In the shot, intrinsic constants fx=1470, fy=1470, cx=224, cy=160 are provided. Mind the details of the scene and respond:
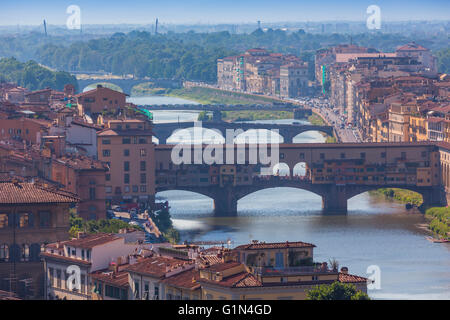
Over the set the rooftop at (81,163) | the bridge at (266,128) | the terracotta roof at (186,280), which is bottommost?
the bridge at (266,128)

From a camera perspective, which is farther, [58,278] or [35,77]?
[35,77]

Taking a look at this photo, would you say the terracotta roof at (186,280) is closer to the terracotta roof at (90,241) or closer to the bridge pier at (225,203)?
the terracotta roof at (90,241)

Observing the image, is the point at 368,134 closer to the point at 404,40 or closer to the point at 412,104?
the point at 412,104

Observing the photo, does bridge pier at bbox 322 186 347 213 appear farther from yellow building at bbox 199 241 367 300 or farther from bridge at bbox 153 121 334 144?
yellow building at bbox 199 241 367 300

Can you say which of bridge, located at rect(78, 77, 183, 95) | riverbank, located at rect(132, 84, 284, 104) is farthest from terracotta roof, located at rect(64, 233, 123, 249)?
bridge, located at rect(78, 77, 183, 95)

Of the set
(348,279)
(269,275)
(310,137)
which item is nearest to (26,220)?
(348,279)

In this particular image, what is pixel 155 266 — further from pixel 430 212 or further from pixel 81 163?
pixel 430 212

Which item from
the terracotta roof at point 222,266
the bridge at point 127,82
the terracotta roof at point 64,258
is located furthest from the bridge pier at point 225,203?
the bridge at point 127,82
